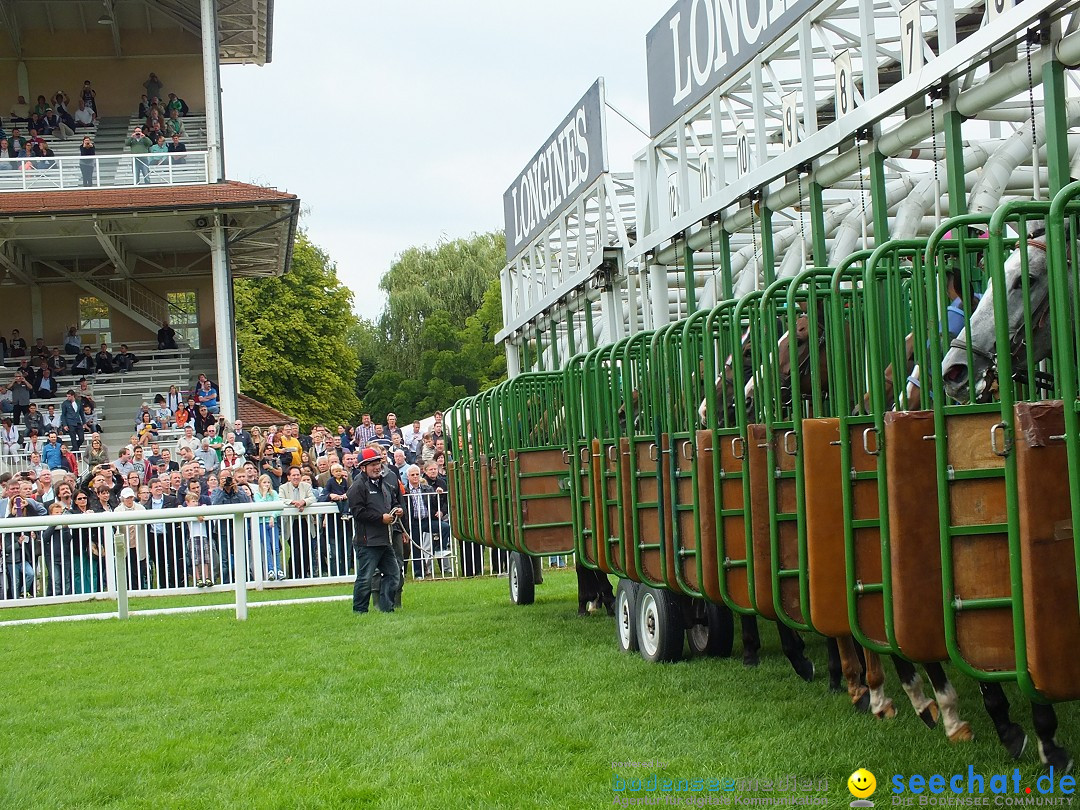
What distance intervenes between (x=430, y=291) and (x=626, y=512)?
4848 cm

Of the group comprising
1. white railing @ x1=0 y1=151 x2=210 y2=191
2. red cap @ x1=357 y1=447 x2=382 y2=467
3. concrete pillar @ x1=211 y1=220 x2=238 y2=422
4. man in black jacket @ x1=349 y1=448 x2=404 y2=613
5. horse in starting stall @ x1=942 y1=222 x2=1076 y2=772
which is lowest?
man in black jacket @ x1=349 y1=448 x2=404 y2=613

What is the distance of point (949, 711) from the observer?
605cm

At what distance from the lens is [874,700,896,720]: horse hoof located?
21.9 ft

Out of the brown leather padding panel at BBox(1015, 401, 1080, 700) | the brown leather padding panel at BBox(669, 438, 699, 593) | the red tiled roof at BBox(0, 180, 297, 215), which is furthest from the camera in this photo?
the red tiled roof at BBox(0, 180, 297, 215)

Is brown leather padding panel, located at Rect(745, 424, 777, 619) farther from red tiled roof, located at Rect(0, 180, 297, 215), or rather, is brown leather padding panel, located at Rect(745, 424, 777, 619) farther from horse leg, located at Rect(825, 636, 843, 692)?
red tiled roof, located at Rect(0, 180, 297, 215)

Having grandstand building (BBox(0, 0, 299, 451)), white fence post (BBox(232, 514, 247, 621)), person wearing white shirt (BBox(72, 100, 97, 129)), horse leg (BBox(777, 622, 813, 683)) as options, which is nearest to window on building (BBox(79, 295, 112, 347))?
grandstand building (BBox(0, 0, 299, 451))

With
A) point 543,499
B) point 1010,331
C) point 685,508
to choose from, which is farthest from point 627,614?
point 1010,331

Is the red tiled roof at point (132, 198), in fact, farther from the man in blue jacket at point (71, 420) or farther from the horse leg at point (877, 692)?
the horse leg at point (877, 692)

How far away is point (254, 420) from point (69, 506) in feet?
69.1

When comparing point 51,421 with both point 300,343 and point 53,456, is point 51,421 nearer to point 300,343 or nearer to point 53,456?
point 53,456

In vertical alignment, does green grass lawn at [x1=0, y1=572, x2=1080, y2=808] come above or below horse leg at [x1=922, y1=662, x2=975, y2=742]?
below

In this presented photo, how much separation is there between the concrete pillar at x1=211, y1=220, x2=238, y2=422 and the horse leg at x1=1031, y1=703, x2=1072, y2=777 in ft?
86.9

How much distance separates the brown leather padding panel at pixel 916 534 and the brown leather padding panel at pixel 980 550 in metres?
0.19

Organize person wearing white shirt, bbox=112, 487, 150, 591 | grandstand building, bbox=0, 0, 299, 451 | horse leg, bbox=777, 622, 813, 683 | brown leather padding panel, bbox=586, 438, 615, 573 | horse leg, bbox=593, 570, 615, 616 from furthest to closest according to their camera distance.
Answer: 1. grandstand building, bbox=0, 0, 299, 451
2. person wearing white shirt, bbox=112, 487, 150, 591
3. horse leg, bbox=593, 570, 615, 616
4. brown leather padding panel, bbox=586, 438, 615, 573
5. horse leg, bbox=777, 622, 813, 683
